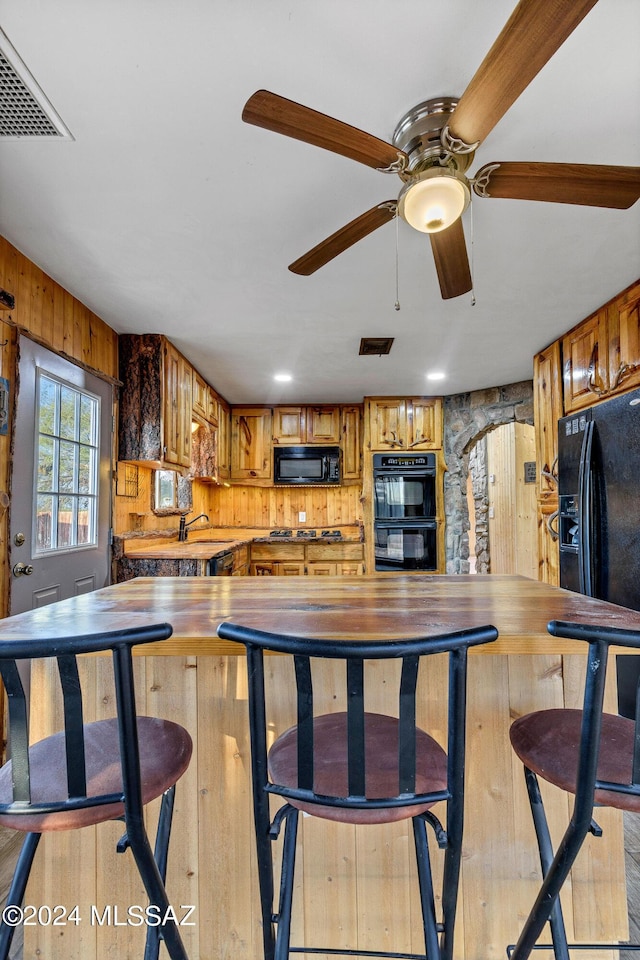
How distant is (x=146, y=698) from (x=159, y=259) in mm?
1840

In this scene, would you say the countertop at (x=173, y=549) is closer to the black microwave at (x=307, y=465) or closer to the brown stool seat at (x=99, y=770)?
the black microwave at (x=307, y=465)

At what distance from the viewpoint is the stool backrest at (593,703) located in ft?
2.27

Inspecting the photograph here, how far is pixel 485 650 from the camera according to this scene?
959 millimetres

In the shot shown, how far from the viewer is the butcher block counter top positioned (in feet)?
3.16

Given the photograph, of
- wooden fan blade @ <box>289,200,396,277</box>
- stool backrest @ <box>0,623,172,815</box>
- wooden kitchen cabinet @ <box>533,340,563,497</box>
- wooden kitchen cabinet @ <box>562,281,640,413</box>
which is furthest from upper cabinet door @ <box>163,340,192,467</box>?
wooden kitchen cabinet @ <box>562,281,640,413</box>

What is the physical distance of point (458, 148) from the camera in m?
1.20

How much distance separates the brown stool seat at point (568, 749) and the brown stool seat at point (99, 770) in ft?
2.32

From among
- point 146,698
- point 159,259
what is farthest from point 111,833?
point 159,259

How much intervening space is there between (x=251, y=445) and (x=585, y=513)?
139 inches

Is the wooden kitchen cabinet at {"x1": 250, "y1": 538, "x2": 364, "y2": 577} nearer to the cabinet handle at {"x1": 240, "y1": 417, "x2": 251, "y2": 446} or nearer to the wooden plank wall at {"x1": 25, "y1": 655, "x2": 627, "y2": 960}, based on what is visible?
the cabinet handle at {"x1": 240, "y1": 417, "x2": 251, "y2": 446}

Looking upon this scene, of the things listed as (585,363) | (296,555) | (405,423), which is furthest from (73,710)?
(405,423)

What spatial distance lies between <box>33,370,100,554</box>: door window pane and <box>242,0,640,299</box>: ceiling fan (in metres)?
1.68

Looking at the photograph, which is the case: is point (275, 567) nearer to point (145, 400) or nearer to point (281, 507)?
point (281, 507)

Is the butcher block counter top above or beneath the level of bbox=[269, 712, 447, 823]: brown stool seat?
above
